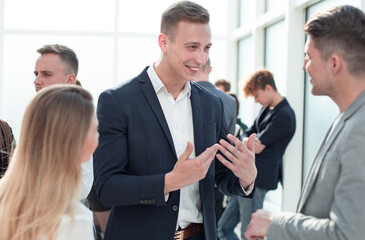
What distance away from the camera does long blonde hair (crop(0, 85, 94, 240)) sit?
3.96ft

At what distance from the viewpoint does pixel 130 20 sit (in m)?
7.84

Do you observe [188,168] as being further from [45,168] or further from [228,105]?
[228,105]

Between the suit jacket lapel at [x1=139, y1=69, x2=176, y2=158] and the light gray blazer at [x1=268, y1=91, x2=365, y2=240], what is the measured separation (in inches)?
23.8

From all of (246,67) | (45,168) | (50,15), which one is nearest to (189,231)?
(45,168)

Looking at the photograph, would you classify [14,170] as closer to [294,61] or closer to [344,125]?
[344,125]

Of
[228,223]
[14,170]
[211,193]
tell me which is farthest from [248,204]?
[14,170]

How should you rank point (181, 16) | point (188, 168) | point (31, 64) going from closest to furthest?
point (188, 168) → point (181, 16) → point (31, 64)

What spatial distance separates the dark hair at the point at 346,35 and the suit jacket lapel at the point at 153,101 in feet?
2.24

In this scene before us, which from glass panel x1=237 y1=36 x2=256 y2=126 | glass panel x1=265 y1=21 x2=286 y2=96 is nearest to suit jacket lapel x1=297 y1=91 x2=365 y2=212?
glass panel x1=265 y1=21 x2=286 y2=96

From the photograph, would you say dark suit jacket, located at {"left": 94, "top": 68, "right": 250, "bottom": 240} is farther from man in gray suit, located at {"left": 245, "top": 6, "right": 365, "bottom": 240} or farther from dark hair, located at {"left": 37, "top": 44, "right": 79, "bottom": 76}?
dark hair, located at {"left": 37, "top": 44, "right": 79, "bottom": 76}

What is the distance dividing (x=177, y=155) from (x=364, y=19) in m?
0.88

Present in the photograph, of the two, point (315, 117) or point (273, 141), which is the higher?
point (315, 117)

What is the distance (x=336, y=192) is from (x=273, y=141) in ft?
8.90

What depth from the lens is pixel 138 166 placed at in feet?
6.04
